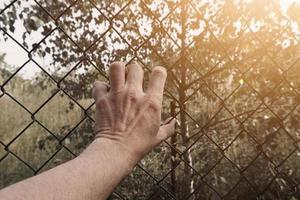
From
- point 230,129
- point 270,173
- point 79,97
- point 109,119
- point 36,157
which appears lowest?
point 109,119

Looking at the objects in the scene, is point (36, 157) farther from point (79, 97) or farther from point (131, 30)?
point (131, 30)

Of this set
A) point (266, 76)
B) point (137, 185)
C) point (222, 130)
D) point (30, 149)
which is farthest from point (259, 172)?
point (30, 149)

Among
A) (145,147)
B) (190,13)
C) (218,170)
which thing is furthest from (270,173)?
(145,147)

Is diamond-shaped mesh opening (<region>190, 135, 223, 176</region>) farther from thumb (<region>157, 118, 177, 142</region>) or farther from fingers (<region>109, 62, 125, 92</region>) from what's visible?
fingers (<region>109, 62, 125, 92</region>)

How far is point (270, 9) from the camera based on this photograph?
2.84m

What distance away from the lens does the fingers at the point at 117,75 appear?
1184 millimetres

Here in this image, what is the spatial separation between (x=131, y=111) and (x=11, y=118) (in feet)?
19.6

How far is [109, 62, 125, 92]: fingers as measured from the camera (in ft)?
3.88

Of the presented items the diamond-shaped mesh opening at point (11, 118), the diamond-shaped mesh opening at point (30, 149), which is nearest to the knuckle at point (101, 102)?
the diamond-shaped mesh opening at point (30, 149)

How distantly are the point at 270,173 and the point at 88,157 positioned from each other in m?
2.94

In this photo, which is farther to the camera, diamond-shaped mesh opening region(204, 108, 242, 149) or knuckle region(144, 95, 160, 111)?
diamond-shaped mesh opening region(204, 108, 242, 149)

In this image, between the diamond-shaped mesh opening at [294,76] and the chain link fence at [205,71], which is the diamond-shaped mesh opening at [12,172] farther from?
the diamond-shaped mesh opening at [294,76]

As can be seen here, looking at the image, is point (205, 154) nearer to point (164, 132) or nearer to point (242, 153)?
point (242, 153)

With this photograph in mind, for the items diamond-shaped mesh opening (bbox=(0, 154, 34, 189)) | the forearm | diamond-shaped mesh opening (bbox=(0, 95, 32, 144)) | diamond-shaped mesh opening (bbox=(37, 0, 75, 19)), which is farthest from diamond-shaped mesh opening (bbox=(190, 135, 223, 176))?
diamond-shaped mesh opening (bbox=(0, 95, 32, 144))
